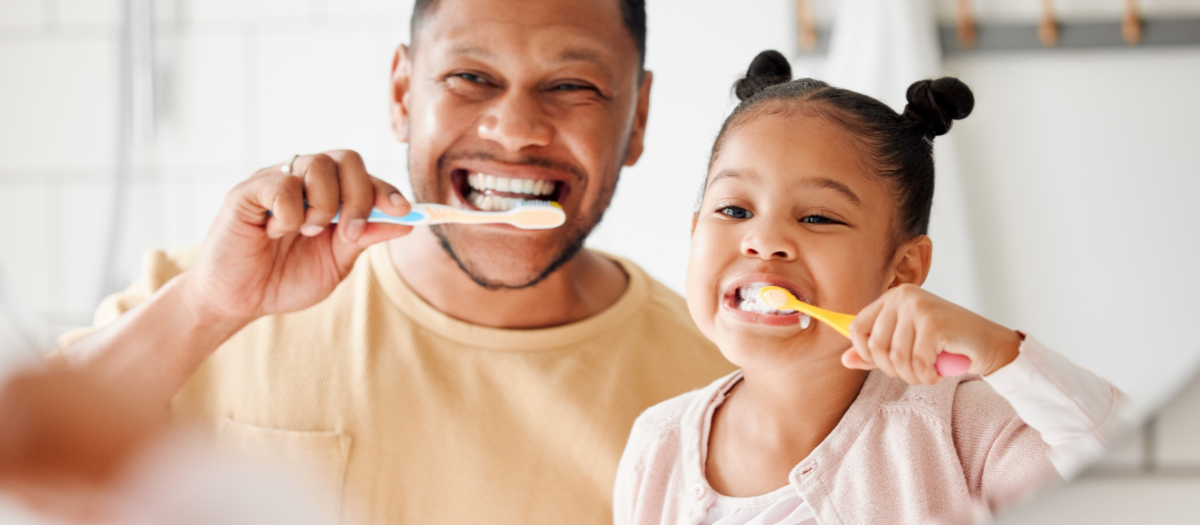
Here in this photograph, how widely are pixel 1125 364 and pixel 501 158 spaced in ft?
1.52

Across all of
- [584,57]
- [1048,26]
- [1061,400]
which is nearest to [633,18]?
[584,57]

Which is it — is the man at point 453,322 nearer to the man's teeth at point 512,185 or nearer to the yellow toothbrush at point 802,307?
the man's teeth at point 512,185

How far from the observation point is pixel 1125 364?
0.35m

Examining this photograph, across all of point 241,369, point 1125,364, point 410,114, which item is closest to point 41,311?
point 241,369

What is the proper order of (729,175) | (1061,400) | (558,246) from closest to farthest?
(1061,400)
(729,175)
(558,246)

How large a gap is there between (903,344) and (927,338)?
1cm

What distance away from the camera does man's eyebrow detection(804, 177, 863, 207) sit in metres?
0.41

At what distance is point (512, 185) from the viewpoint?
2.09 feet

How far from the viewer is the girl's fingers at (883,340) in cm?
33

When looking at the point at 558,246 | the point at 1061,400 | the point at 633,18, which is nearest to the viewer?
the point at 1061,400

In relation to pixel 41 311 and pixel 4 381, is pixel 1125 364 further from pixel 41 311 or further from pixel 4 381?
pixel 41 311

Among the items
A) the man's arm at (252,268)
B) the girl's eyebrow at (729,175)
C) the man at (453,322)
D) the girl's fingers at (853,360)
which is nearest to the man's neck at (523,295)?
the man at (453,322)

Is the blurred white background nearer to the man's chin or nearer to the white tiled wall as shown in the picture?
the white tiled wall

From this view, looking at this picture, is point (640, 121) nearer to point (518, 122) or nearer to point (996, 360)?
point (518, 122)
